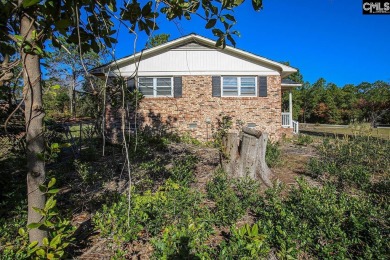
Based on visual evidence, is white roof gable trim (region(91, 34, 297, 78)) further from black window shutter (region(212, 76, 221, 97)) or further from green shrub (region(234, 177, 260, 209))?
green shrub (region(234, 177, 260, 209))

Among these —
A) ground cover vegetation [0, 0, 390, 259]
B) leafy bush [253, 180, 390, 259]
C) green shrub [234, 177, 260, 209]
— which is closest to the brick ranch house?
ground cover vegetation [0, 0, 390, 259]

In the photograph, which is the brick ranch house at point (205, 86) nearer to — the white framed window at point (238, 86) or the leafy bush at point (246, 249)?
the white framed window at point (238, 86)

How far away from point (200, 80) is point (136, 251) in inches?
394

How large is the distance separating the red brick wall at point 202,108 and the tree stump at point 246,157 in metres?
6.81

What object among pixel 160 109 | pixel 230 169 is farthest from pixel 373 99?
pixel 230 169

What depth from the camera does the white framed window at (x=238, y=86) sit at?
1191cm

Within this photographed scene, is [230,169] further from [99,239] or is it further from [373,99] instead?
[373,99]

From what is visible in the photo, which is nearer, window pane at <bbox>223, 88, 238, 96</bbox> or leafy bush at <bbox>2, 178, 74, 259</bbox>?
leafy bush at <bbox>2, 178, 74, 259</bbox>

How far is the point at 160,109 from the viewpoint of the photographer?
11.8m

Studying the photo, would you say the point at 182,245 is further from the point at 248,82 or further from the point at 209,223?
the point at 248,82

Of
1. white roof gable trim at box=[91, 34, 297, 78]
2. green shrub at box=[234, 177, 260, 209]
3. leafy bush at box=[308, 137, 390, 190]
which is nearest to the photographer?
green shrub at box=[234, 177, 260, 209]

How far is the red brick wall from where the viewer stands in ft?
38.6

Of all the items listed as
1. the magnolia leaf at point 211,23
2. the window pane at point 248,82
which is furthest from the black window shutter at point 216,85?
the magnolia leaf at point 211,23

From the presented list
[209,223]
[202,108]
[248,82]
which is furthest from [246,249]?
[248,82]
